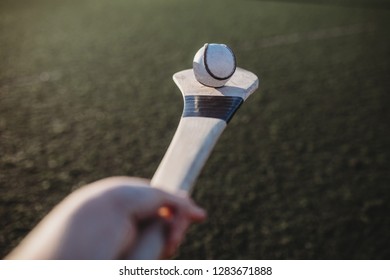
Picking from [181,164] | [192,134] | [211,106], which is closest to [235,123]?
[211,106]

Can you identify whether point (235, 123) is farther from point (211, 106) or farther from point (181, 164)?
point (181, 164)

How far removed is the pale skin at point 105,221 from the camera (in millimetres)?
818

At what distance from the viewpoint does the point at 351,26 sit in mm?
6742

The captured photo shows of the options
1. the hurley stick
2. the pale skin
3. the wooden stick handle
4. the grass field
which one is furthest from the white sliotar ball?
the pale skin

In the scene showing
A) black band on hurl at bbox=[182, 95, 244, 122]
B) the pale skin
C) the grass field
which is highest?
the pale skin

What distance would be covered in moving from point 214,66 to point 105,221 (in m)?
1.51

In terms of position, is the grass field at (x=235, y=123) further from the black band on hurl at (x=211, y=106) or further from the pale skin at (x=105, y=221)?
the pale skin at (x=105, y=221)

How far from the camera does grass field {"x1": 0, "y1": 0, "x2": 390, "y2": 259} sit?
9.89ft

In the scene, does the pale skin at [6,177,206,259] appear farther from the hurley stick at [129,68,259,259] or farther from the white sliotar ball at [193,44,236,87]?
the white sliotar ball at [193,44,236,87]

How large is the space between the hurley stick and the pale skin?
0.04 meters

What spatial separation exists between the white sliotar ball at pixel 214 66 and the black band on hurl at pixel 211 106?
0.13 metres

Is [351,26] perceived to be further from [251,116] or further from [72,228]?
[72,228]
